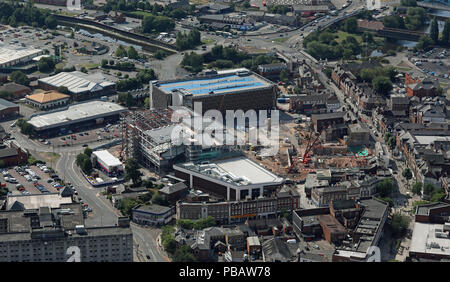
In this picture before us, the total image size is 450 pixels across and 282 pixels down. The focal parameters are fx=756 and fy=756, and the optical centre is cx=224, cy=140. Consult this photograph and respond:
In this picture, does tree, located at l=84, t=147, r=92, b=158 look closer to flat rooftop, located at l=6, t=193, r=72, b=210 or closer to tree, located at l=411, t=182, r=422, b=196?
flat rooftop, located at l=6, t=193, r=72, b=210

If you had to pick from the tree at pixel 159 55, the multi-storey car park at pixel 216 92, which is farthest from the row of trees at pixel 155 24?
the multi-storey car park at pixel 216 92

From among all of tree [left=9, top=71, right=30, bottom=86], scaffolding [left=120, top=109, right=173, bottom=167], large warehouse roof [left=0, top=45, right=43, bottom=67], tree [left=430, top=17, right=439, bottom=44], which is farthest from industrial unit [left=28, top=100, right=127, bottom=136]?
tree [left=430, top=17, right=439, bottom=44]

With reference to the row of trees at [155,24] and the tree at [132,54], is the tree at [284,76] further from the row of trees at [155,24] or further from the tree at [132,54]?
the row of trees at [155,24]

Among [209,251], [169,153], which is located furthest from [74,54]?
[209,251]

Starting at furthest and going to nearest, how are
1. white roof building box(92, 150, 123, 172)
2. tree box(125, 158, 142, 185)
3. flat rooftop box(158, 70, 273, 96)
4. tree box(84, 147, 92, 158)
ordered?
flat rooftop box(158, 70, 273, 96)
tree box(84, 147, 92, 158)
white roof building box(92, 150, 123, 172)
tree box(125, 158, 142, 185)

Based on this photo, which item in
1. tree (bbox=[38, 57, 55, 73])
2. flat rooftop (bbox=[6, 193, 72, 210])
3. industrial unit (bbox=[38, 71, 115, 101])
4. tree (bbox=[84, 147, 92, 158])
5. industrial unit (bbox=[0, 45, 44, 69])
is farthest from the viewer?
industrial unit (bbox=[0, 45, 44, 69])

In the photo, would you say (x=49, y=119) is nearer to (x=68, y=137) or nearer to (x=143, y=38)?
(x=68, y=137)
